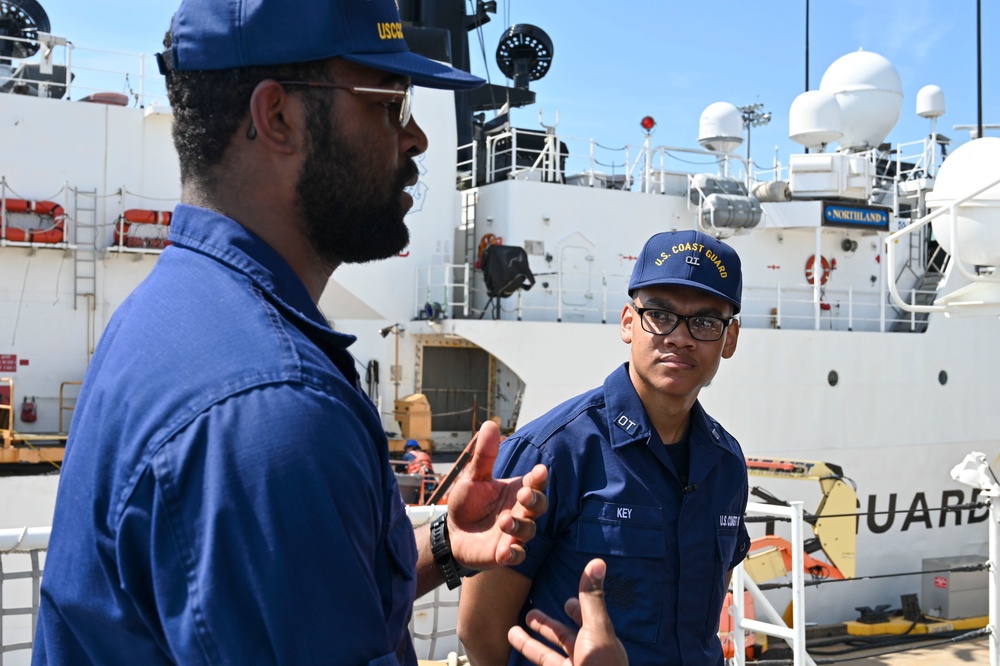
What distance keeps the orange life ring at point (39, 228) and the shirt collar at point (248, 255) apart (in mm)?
10082

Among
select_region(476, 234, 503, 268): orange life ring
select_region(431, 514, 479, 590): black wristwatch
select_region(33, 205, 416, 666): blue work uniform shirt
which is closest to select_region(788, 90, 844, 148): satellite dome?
select_region(476, 234, 503, 268): orange life ring

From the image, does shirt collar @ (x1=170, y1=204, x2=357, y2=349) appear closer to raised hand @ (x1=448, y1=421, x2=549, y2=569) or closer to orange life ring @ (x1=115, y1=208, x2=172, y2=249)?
raised hand @ (x1=448, y1=421, x2=549, y2=569)

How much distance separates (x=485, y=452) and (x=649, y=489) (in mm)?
904

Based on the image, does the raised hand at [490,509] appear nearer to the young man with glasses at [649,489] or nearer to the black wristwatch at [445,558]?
the black wristwatch at [445,558]

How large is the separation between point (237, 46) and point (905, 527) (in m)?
14.3

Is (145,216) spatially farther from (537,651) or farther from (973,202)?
(537,651)

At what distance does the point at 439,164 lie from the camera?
12.6m

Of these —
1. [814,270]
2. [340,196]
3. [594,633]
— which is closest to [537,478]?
[594,633]

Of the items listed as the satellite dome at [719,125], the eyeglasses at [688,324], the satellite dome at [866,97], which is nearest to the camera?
the eyeglasses at [688,324]

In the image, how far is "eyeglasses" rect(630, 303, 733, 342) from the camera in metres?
2.56

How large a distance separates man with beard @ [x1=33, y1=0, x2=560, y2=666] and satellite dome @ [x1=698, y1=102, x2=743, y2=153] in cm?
1394

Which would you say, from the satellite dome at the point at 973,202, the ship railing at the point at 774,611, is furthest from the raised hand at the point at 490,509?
the satellite dome at the point at 973,202

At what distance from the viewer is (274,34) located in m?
1.23

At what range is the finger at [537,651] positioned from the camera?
1650 mm
